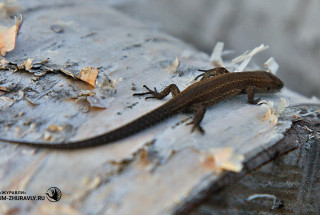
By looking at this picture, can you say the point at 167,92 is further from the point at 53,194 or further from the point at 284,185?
the point at 53,194

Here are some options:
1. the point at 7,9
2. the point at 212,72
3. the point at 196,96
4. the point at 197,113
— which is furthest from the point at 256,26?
the point at 7,9

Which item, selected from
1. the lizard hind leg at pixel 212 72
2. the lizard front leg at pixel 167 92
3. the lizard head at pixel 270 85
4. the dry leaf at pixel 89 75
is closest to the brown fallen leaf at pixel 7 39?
the dry leaf at pixel 89 75

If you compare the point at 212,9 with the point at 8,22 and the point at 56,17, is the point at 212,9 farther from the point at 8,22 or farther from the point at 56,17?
the point at 8,22

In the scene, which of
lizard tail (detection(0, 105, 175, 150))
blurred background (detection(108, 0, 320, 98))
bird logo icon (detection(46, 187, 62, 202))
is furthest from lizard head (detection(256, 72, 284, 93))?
bird logo icon (detection(46, 187, 62, 202))

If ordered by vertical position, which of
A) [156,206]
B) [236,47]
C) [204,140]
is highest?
[204,140]

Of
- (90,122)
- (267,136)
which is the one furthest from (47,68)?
(267,136)
